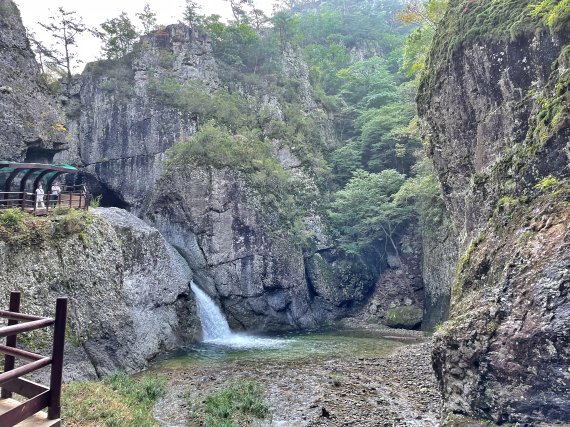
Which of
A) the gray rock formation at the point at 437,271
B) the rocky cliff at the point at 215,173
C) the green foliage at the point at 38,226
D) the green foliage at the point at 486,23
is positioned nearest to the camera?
the green foliage at the point at 486,23

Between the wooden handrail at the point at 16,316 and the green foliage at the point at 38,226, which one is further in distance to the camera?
the green foliage at the point at 38,226

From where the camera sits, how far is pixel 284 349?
17.7 m

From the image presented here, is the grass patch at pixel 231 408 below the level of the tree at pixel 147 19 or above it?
below

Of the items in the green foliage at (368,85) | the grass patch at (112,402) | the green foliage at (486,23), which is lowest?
the grass patch at (112,402)

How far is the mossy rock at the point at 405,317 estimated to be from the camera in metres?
24.0

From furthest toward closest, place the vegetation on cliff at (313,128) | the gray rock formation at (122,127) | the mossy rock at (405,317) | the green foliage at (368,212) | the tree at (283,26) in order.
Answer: the tree at (283,26), the gray rock formation at (122,127), the green foliage at (368,212), the vegetation on cliff at (313,128), the mossy rock at (405,317)

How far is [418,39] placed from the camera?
77.7 ft

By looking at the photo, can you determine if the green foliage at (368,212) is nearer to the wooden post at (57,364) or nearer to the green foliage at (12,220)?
the green foliage at (12,220)

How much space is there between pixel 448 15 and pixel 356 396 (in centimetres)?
1333

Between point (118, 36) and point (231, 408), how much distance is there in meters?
31.5

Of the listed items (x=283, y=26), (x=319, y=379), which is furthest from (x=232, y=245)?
(x=283, y=26)

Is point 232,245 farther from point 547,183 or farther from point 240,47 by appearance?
point 240,47

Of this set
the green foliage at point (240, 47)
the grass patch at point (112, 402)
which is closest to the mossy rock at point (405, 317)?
the grass patch at point (112, 402)

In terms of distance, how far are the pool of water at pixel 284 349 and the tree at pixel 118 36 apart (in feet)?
80.0
